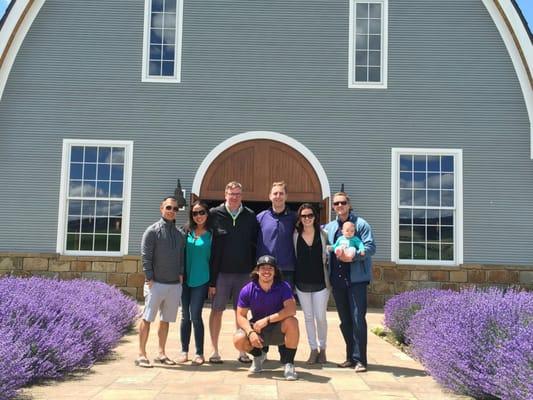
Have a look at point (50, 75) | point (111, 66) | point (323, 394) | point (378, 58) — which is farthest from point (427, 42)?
point (323, 394)

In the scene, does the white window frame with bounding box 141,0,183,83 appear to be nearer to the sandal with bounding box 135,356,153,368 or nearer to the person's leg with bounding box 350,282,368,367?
the sandal with bounding box 135,356,153,368

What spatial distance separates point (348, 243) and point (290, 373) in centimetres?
143

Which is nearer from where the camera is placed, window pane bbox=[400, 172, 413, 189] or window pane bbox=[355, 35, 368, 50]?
window pane bbox=[400, 172, 413, 189]

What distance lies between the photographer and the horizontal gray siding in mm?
11336

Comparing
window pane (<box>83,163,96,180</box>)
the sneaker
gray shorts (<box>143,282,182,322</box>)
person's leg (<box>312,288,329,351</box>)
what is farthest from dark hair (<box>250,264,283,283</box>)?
window pane (<box>83,163,96,180</box>)

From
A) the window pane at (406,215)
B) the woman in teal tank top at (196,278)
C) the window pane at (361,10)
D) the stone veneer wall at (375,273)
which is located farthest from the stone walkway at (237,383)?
the window pane at (361,10)

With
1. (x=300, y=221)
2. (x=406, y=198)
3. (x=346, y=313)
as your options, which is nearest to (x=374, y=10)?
(x=406, y=198)

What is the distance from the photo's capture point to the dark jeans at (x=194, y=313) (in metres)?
5.89

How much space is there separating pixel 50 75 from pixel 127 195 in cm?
304

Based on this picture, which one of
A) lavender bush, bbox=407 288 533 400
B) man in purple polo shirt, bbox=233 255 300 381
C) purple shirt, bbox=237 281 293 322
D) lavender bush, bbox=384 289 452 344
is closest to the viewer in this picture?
lavender bush, bbox=407 288 533 400

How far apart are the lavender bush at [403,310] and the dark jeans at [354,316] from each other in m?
1.73

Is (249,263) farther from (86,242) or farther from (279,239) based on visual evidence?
(86,242)

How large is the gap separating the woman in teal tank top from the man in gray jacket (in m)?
0.11

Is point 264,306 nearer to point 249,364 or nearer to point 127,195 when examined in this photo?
point 249,364
